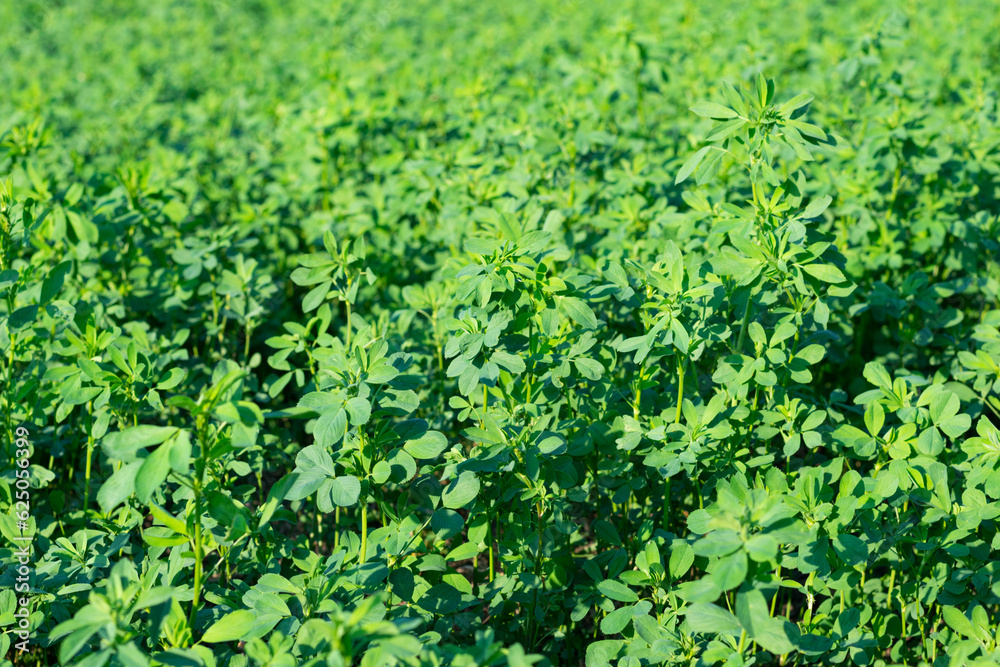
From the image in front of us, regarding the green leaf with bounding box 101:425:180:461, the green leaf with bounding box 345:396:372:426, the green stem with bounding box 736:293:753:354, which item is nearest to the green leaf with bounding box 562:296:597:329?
the green stem with bounding box 736:293:753:354

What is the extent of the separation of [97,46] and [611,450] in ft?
24.4

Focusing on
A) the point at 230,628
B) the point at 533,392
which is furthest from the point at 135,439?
the point at 533,392

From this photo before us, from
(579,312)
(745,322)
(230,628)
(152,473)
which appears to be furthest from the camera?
(745,322)

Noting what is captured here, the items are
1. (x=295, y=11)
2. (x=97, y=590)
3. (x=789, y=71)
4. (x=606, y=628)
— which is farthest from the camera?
(x=295, y=11)

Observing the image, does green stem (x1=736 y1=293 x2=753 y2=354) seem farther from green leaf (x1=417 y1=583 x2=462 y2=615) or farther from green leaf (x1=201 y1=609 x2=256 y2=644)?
green leaf (x1=201 y1=609 x2=256 y2=644)

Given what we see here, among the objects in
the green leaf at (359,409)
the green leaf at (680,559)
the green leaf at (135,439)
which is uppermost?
the green leaf at (135,439)

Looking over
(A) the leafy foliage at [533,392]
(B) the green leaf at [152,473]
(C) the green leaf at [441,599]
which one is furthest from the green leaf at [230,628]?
(C) the green leaf at [441,599]

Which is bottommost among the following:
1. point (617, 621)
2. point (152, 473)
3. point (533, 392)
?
point (617, 621)

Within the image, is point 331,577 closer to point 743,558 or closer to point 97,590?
point 97,590

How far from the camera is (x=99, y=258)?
3.31 meters

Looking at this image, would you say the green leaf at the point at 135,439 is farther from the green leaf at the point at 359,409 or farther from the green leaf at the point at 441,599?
the green leaf at the point at 441,599

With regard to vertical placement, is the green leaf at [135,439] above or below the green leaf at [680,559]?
above

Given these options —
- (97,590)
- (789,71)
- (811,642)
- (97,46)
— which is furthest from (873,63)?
(97,46)

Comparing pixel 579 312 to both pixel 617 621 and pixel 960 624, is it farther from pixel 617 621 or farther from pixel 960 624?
pixel 960 624
